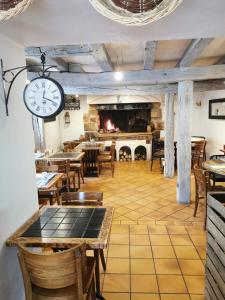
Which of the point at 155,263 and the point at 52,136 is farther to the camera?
the point at 52,136

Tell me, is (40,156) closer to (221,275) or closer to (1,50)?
(1,50)

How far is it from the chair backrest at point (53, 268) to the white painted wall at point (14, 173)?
303mm

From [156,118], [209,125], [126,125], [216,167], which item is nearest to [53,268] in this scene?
[216,167]

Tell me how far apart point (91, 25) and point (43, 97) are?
634 mm

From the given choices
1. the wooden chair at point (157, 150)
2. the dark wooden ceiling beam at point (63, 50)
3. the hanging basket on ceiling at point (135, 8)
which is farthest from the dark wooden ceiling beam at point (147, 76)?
the hanging basket on ceiling at point (135, 8)

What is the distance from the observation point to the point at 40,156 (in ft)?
17.3

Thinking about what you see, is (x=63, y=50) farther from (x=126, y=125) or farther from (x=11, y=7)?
(x=126, y=125)

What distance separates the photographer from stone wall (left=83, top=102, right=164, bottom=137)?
28.2ft

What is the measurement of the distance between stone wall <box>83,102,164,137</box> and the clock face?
21.9 feet

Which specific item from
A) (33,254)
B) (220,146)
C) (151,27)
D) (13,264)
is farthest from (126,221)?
(220,146)

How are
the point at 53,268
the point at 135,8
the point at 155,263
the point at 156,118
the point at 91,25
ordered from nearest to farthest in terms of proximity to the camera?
the point at 135,8 → the point at 53,268 → the point at 91,25 → the point at 155,263 → the point at 156,118

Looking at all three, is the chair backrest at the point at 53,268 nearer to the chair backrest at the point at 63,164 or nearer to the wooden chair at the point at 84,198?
the wooden chair at the point at 84,198

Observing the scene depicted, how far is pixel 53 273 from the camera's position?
1.44m

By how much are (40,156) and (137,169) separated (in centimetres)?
292
